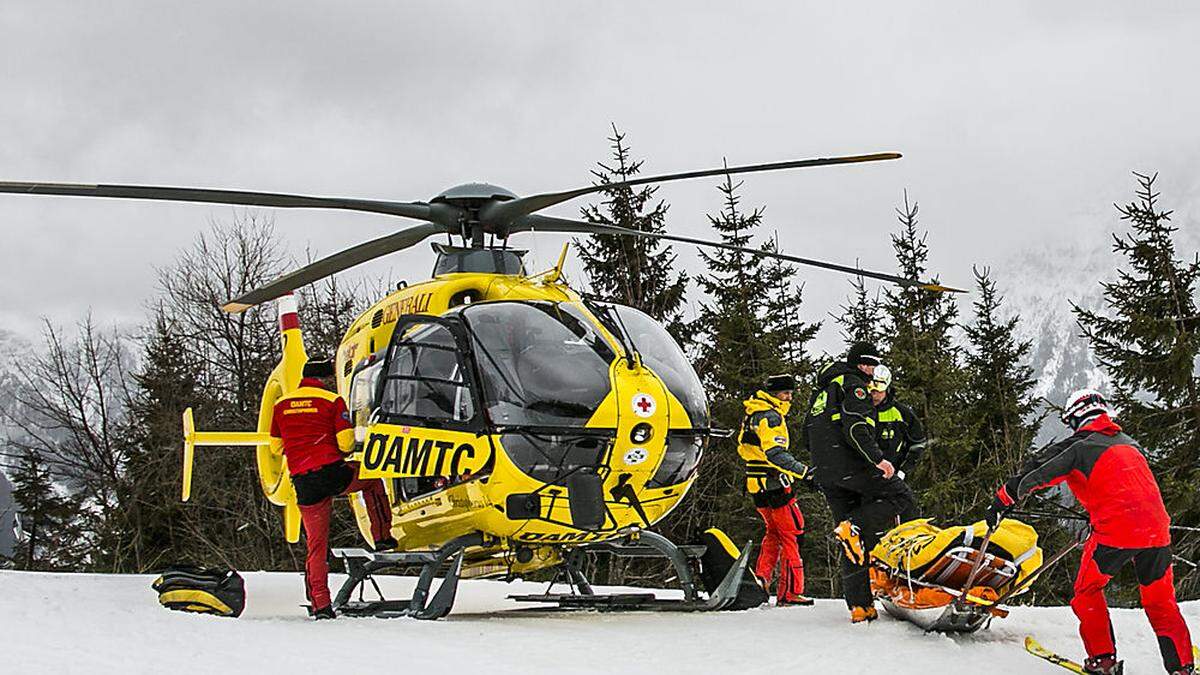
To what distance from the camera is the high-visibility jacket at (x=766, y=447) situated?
929cm

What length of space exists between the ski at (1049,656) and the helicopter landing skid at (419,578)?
13.1 ft

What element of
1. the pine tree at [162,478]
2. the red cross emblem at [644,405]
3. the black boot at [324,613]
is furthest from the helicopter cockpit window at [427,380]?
the pine tree at [162,478]

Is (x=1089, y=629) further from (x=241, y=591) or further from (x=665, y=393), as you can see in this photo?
(x=241, y=591)

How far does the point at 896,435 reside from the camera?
8359mm

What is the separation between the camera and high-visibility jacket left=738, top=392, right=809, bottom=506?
30.5 feet

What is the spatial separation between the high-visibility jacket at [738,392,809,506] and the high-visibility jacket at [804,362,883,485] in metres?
0.75

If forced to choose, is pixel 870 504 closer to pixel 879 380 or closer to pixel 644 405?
pixel 879 380

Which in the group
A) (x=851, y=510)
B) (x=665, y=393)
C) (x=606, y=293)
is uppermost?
(x=606, y=293)

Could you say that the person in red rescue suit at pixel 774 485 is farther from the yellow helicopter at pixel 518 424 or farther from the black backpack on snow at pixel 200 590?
the black backpack on snow at pixel 200 590

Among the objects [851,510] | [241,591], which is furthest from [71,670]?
[851,510]

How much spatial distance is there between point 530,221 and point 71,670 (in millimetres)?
6712

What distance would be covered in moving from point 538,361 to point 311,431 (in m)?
2.09

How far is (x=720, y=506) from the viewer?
989 inches

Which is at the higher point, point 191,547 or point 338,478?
point 338,478
